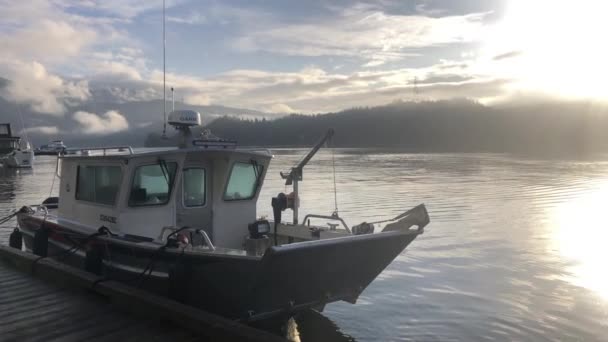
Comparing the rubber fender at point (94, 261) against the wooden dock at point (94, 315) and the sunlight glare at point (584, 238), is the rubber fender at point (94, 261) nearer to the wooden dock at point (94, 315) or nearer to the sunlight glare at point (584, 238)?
the wooden dock at point (94, 315)

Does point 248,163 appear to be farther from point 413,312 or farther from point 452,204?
point 452,204

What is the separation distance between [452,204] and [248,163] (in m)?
18.0

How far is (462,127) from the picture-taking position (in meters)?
186

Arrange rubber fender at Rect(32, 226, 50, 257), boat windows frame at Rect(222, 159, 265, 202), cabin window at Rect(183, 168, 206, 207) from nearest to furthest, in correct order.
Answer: cabin window at Rect(183, 168, 206, 207), boat windows frame at Rect(222, 159, 265, 202), rubber fender at Rect(32, 226, 50, 257)

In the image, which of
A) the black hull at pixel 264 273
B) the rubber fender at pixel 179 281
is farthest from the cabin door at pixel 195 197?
the rubber fender at pixel 179 281

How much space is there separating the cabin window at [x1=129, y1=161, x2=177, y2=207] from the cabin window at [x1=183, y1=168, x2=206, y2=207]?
0.51m

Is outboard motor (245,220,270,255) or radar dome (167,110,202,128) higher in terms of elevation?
radar dome (167,110,202,128)

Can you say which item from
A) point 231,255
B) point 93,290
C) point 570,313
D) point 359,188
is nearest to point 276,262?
point 231,255

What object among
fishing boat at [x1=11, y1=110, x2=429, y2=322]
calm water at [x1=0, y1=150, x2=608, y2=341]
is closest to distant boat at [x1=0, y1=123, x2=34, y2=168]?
calm water at [x1=0, y1=150, x2=608, y2=341]

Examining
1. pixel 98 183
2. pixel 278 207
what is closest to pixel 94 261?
pixel 98 183

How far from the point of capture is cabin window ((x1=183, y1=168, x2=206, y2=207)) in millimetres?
9875

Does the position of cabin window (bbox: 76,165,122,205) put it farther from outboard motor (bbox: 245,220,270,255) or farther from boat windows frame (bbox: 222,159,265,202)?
outboard motor (bbox: 245,220,270,255)

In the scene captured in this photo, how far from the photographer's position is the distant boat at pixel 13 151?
64.6 meters

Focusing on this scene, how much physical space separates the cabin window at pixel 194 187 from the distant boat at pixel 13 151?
6395 centimetres
